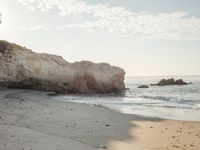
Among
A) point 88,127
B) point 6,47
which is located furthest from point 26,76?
point 88,127

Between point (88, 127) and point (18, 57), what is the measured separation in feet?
95.8

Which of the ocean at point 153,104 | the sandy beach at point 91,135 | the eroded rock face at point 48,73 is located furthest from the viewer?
the eroded rock face at point 48,73

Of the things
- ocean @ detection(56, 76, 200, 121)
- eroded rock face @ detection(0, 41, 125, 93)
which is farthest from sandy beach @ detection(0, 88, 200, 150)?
eroded rock face @ detection(0, 41, 125, 93)

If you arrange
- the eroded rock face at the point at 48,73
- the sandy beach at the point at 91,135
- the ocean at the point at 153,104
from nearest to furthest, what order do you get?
the sandy beach at the point at 91,135 → the ocean at the point at 153,104 → the eroded rock face at the point at 48,73

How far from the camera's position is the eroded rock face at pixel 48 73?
38562 mm

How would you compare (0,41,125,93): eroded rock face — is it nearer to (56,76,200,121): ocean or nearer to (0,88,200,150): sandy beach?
(56,76,200,121): ocean

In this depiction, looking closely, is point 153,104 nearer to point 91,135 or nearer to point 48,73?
point 91,135

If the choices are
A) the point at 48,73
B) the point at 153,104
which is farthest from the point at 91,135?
the point at 48,73

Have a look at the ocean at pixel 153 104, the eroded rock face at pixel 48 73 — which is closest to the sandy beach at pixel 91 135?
the ocean at pixel 153 104

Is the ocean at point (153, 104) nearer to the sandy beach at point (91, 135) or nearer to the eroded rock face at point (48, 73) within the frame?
the sandy beach at point (91, 135)

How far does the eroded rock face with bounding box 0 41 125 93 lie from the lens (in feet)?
127

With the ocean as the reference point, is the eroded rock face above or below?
above

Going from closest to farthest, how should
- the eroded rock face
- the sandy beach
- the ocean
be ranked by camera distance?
the sandy beach → the ocean → the eroded rock face

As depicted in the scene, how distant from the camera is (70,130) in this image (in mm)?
11273
